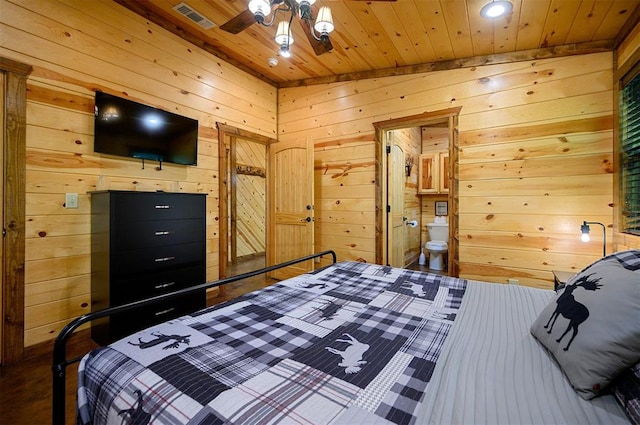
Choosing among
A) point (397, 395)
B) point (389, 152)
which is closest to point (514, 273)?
point (389, 152)

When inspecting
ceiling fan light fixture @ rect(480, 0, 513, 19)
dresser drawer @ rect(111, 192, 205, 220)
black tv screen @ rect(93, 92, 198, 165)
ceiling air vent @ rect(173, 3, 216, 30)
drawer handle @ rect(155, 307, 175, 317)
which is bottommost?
drawer handle @ rect(155, 307, 175, 317)

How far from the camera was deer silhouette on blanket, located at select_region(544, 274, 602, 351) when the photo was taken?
0.86 meters

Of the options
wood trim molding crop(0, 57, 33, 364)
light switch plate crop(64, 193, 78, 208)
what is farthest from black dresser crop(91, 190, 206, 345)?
wood trim molding crop(0, 57, 33, 364)

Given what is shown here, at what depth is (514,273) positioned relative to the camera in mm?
2814

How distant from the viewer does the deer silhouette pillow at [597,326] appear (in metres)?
0.72

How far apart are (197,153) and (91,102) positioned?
3.20 ft

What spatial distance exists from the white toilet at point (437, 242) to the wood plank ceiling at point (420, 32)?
2.66m

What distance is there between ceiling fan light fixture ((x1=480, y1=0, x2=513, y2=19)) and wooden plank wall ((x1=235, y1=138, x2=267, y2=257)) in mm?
4454

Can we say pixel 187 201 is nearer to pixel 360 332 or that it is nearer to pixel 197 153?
pixel 197 153

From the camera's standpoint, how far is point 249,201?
6.07 meters

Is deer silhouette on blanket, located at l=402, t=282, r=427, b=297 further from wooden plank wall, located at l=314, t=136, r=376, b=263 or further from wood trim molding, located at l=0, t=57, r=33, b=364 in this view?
wood trim molding, located at l=0, t=57, r=33, b=364

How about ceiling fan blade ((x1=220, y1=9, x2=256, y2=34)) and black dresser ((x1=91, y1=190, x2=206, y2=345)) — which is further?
black dresser ((x1=91, y1=190, x2=206, y2=345))

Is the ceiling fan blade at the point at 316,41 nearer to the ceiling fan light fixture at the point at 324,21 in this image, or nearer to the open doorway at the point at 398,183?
the ceiling fan light fixture at the point at 324,21

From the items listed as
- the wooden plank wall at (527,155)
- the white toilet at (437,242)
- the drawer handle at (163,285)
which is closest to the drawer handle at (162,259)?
the drawer handle at (163,285)
